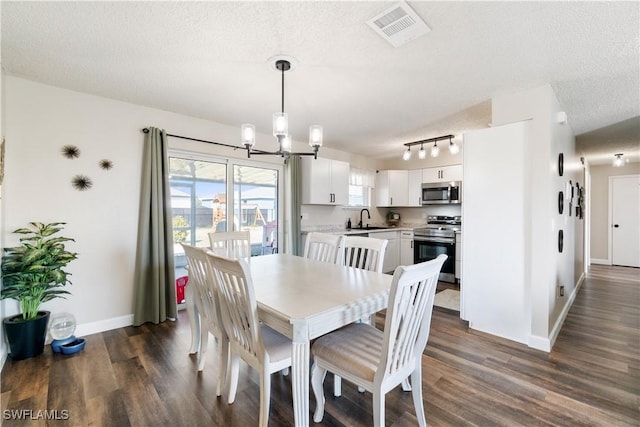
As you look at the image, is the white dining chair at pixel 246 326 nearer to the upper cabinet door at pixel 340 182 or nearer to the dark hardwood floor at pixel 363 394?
the dark hardwood floor at pixel 363 394

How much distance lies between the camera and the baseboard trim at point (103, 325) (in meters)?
2.78

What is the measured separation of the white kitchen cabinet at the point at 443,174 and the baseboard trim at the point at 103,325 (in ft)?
17.1

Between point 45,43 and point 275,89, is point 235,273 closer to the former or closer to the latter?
point 275,89

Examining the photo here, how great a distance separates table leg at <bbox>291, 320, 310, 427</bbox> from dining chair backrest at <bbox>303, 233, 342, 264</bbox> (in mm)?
1352

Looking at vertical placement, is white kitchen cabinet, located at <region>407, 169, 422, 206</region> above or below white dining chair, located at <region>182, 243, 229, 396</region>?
above

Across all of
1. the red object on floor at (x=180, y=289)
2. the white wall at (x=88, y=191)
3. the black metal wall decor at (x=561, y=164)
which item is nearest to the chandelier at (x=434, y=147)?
the black metal wall decor at (x=561, y=164)

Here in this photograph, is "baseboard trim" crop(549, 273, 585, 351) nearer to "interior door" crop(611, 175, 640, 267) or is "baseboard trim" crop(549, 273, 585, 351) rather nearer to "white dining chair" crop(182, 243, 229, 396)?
"white dining chair" crop(182, 243, 229, 396)

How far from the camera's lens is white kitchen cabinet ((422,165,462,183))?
16.8ft

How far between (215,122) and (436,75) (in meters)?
2.73

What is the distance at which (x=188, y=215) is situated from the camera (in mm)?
3598

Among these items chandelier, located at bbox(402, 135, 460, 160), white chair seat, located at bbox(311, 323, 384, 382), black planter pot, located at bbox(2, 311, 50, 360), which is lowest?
black planter pot, located at bbox(2, 311, 50, 360)

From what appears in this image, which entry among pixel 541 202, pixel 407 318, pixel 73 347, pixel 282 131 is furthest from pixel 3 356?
pixel 541 202

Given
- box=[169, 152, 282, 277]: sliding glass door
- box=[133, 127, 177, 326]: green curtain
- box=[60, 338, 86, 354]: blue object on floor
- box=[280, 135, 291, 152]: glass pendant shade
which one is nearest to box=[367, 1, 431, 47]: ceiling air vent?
box=[280, 135, 291, 152]: glass pendant shade

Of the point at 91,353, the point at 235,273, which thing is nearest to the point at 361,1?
the point at 235,273
